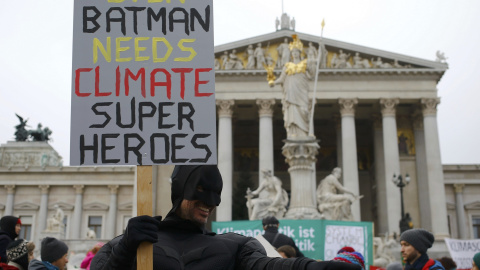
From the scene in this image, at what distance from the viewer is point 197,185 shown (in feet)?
10.4

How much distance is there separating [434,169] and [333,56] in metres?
11.7

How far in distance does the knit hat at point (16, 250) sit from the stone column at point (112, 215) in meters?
52.1

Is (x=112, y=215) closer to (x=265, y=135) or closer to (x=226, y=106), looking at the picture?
(x=226, y=106)

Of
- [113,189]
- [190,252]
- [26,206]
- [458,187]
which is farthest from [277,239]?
[26,206]

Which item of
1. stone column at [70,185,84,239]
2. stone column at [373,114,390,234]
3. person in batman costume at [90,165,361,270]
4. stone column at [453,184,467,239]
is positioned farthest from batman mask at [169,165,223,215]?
stone column at [70,185,84,239]

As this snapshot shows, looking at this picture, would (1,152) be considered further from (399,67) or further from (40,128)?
(399,67)

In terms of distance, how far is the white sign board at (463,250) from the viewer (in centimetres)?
1484

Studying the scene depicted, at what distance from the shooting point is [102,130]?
11.1 ft

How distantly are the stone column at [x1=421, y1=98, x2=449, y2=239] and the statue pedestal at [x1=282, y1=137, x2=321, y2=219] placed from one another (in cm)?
3028

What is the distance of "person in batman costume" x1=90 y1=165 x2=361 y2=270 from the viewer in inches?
112

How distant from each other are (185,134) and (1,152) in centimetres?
6657

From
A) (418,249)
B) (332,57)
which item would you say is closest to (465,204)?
(332,57)

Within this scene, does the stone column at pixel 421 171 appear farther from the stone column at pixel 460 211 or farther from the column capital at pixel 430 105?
the stone column at pixel 460 211

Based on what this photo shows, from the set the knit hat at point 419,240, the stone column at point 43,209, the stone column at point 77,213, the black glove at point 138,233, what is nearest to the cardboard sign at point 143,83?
the black glove at point 138,233
